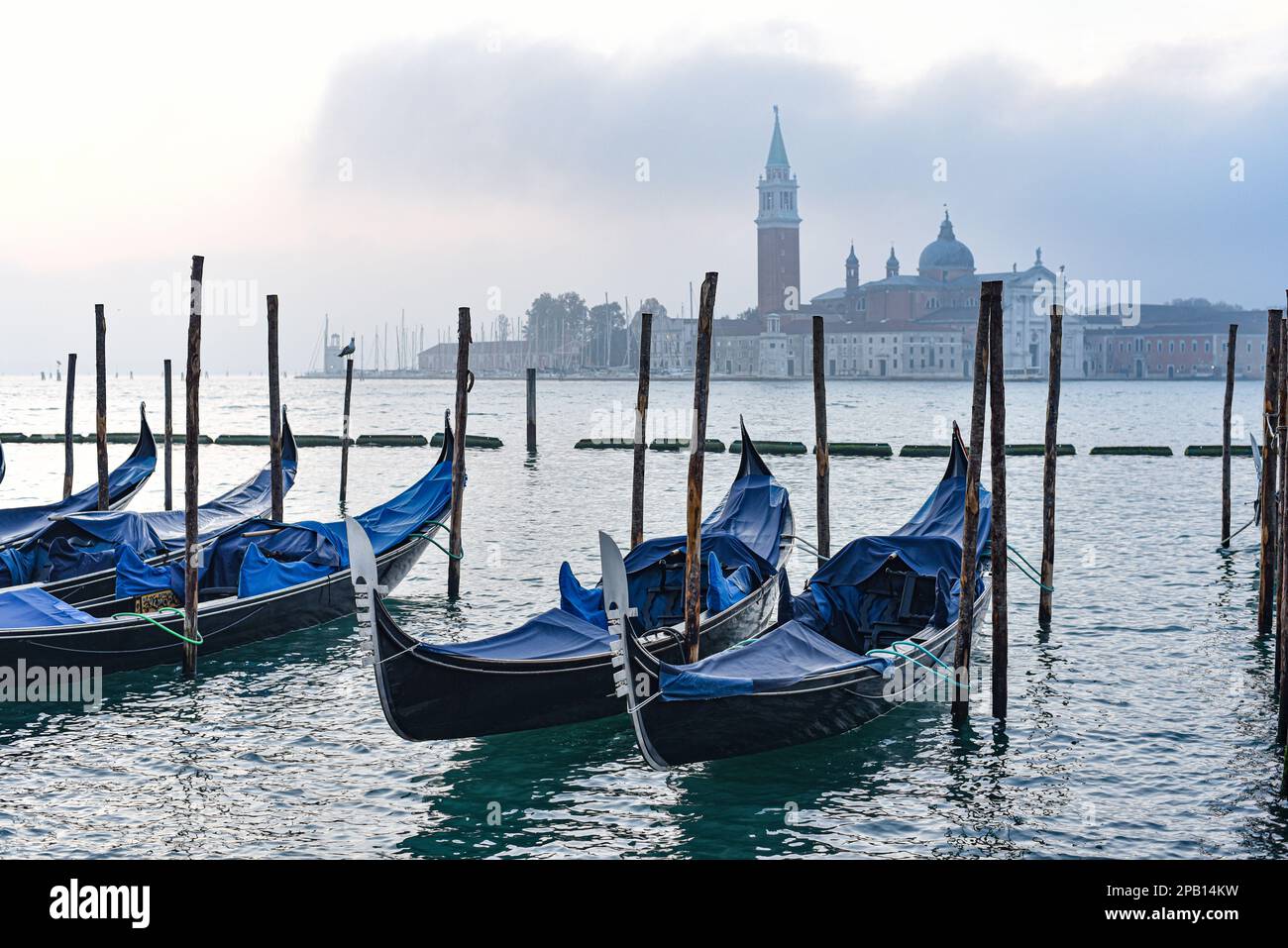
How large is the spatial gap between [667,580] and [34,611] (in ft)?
14.7

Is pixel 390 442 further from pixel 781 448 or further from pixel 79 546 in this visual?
pixel 79 546

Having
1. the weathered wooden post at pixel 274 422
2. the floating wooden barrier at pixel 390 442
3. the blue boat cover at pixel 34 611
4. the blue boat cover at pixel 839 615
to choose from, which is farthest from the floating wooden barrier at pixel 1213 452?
the blue boat cover at pixel 34 611

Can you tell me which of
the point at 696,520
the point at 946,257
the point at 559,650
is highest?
the point at 946,257

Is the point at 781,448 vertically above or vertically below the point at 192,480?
below

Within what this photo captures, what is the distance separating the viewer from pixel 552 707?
26.1 feet

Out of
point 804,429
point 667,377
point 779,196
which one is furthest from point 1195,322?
point 804,429

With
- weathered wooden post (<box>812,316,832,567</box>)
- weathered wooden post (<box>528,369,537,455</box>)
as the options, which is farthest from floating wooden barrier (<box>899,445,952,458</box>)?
weathered wooden post (<box>812,316,832,567</box>)

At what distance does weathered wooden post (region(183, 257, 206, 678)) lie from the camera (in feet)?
30.1

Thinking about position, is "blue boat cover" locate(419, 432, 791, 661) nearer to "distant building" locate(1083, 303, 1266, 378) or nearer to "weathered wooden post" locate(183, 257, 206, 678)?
"weathered wooden post" locate(183, 257, 206, 678)

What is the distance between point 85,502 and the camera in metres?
14.0

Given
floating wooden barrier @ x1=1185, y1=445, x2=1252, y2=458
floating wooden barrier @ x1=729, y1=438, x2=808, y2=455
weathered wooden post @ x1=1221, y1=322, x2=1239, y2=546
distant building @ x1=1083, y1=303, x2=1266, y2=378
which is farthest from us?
distant building @ x1=1083, y1=303, x2=1266, y2=378

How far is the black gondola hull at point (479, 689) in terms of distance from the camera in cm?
727

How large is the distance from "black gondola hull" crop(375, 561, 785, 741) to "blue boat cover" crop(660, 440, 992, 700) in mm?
916

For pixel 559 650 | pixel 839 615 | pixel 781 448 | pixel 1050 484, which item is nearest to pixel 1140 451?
pixel 781 448
